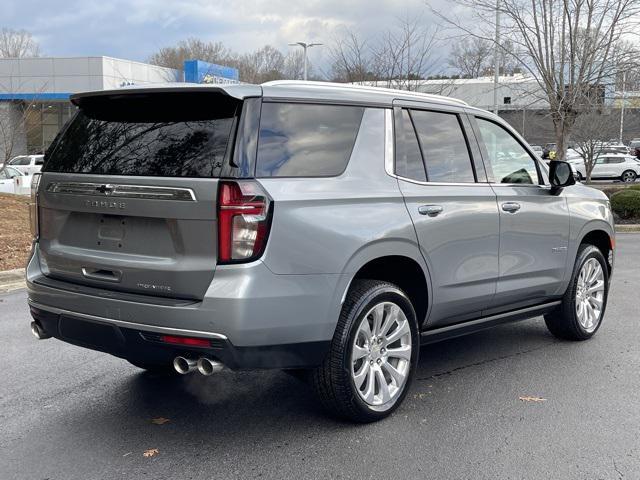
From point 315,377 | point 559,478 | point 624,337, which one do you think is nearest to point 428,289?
point 315,377

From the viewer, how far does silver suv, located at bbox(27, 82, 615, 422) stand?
3.36 meters

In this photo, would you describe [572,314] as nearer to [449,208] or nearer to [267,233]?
[449,208]

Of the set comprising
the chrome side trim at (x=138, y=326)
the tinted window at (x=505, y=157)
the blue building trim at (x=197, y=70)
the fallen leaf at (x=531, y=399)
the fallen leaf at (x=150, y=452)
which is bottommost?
the fallen leaf at (x=531, y=399)

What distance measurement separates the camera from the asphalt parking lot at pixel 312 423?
136 inches

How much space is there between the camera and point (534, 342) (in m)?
5.95

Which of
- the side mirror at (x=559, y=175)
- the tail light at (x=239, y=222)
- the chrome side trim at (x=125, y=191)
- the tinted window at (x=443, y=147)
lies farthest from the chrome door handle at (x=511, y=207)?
the chrome side trim at (x=125, y=191)

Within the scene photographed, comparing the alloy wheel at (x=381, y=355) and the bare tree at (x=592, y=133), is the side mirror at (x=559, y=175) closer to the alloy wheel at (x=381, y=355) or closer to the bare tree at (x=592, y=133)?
the alloy wheel at (x=381, y=355)

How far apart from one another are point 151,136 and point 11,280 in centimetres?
594

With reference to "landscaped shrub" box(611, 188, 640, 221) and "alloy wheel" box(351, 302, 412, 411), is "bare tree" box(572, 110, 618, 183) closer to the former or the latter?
"landscaped shrub" box(611, 188, 640, 221)

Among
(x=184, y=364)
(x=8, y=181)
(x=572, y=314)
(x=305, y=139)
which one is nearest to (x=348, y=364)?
(x=184, y=364)

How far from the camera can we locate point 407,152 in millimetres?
4285

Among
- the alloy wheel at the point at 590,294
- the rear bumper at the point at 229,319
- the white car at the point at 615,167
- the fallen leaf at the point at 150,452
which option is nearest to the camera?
the rear bumper at the point at 229,319

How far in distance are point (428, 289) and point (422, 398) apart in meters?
0.76

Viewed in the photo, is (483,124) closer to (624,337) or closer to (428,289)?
(428,289)
